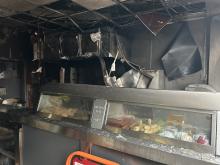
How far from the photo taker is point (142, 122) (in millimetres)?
1677

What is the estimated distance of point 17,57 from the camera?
3605 millimetres

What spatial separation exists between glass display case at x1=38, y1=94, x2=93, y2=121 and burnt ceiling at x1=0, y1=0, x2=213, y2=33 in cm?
89

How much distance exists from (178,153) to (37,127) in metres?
1.46

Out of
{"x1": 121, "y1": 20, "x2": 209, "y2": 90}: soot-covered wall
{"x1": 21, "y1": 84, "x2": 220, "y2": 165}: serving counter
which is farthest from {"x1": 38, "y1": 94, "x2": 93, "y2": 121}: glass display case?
{"x1": 121, "y1": 20, "x2": 209, "y2": 90}: soot-covered wall

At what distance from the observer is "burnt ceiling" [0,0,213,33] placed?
195cm

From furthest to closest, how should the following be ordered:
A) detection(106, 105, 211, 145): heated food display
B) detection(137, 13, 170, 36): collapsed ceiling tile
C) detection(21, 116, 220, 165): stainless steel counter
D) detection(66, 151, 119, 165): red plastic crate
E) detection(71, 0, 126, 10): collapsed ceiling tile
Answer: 1. detection(137, 13, 170, 36): collapsed ceiling tile
2. detection(71, 0, 126, 10): collapsed ceiling tile
3. detection(66, 151, 119, 165): red plastic crate
4. detection(106, 105, 211, 145): heated food display
5. detection(21, 116, 220, 165): stainless steel counter

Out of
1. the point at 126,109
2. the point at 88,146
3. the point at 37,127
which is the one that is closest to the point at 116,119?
the point at 126,109

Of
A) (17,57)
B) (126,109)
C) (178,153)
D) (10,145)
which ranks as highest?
(17,57)

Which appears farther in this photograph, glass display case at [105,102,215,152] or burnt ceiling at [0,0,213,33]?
burnt ceiling at [0,0,213,33]

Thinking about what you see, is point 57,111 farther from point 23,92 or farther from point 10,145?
point 23,92

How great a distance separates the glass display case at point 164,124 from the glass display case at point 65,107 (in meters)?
0.31

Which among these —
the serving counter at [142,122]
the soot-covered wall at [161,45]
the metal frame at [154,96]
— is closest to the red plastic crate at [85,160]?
the serving counter at [142,122]

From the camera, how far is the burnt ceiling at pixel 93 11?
1949 millimetres

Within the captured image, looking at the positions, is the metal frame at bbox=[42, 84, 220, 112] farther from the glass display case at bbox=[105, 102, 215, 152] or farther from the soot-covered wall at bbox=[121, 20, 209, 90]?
the soot-covered wall at bbox=[121, 20, 209, 90]
